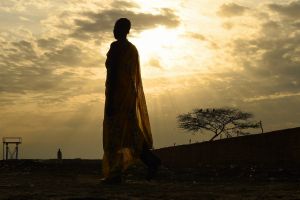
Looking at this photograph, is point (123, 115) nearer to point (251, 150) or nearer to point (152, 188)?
point (152, 188)

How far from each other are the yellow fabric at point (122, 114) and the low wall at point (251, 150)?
25.1ft

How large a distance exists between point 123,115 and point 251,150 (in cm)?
1060

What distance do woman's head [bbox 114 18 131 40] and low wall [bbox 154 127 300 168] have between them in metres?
7.75

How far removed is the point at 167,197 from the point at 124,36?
11.7 feet

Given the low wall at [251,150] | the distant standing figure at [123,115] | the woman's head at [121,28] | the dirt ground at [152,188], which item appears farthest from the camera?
the low wall at [251,150]

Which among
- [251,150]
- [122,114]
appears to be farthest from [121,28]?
[251,150]

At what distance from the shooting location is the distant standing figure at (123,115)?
6887mm

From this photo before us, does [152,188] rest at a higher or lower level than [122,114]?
lower

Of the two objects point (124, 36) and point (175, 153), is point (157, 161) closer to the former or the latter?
point (124, 36)

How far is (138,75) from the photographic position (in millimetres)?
7457

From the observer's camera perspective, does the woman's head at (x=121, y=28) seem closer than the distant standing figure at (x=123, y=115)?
No

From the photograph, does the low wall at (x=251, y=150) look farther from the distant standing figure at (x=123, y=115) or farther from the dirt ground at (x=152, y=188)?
the distant standing figure at (x=123, y=115)

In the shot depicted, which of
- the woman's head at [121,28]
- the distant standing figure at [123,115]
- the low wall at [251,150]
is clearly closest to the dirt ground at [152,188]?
the distant standing figure at [123,115]

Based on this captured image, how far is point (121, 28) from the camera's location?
735 centimetres
